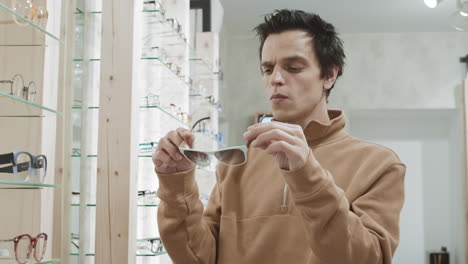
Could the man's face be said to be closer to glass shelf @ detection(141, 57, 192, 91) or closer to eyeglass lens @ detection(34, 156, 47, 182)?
eyeglass lens @ detection(34, 156, 47, 182)

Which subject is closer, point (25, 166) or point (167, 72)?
point (25, 166)

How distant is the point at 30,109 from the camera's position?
2.20 metres

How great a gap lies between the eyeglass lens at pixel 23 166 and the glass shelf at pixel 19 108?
208 millimetres

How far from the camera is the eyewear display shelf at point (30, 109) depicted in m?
2.13

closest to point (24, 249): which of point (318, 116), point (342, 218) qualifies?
point (318, 116)

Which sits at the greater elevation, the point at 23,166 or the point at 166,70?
the point at 166,70

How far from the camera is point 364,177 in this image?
158 cm

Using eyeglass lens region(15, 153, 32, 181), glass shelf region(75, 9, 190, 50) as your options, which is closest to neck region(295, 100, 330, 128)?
eyeglass lens region(15, 153, 32, 181)

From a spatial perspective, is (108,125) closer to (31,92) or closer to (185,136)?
(31,92)

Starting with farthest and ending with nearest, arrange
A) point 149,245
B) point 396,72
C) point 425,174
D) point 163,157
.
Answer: point 425,174, point 396,72, point 149,245, point 163,157

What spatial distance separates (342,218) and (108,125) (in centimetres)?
126

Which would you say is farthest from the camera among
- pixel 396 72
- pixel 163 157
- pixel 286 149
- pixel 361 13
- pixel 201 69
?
pixel 396 72

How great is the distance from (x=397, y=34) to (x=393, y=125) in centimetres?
121

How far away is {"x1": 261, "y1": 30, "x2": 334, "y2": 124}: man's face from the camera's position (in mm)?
1685
